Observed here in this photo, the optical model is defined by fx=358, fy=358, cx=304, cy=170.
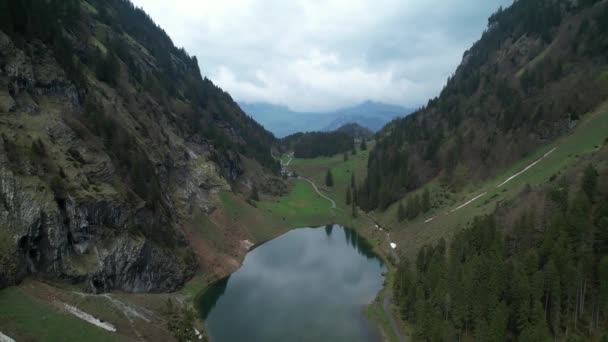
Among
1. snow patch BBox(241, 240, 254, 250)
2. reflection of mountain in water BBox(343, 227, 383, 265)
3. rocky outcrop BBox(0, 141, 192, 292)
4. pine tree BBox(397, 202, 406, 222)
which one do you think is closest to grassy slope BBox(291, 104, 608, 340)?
pine tree BBox(397, 202, 406, 222)

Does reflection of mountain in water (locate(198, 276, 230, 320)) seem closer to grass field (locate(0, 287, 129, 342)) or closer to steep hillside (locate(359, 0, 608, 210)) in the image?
grass field (locate(0, 287, 129, 342))

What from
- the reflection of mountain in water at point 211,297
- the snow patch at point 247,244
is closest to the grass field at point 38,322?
the reflection of mountain in water at point 211,297

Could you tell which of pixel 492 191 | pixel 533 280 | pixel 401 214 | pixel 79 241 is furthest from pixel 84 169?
pixel 492 191

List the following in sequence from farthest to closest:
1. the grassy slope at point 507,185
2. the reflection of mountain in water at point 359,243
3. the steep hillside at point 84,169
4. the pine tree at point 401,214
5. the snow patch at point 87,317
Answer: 1. the pine tree at point 401,214
2. the reflection of mountain in water at point 359,243
3. the grassy slope at point 507,185
4. the steep hillside at point 84,169
5. the snow patch at point 87,317

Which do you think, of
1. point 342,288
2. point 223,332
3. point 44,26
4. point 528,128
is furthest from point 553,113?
point 44,26

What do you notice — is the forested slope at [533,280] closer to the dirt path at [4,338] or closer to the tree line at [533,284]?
the tree line at [533,284]

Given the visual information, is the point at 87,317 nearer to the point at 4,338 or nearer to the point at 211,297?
the point at 4,338

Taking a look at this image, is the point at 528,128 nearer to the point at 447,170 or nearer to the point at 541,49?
the point at 447,170
